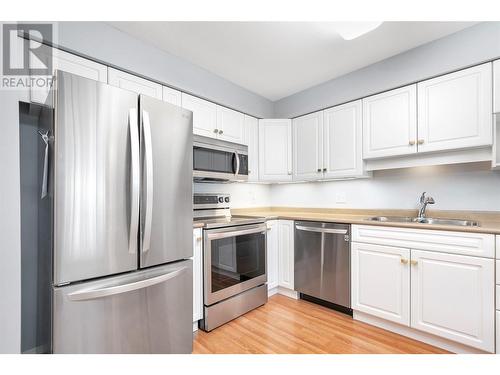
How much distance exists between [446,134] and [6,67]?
3054mm

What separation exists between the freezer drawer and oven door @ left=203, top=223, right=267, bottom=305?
38 cm

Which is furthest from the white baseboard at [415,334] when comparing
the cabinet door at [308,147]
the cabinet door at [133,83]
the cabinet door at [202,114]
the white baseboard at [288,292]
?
the cabinet door at [133,83]

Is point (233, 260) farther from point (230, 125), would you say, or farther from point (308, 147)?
point (308, 147)

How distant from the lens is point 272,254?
8.89ft

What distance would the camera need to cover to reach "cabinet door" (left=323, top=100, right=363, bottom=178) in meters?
2.49

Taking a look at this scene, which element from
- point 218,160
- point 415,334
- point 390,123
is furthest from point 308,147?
point 415,334

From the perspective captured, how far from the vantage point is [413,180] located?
2.37 metres

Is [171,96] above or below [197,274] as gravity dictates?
above

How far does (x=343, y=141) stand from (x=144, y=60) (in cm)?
200

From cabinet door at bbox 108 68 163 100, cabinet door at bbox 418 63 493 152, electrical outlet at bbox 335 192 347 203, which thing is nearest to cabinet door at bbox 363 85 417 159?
cabinet door at bbox 418 63 493 152

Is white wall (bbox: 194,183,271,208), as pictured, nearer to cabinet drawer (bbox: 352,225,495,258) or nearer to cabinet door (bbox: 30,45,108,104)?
cabinet door (bbox: 30,45,108,104)
